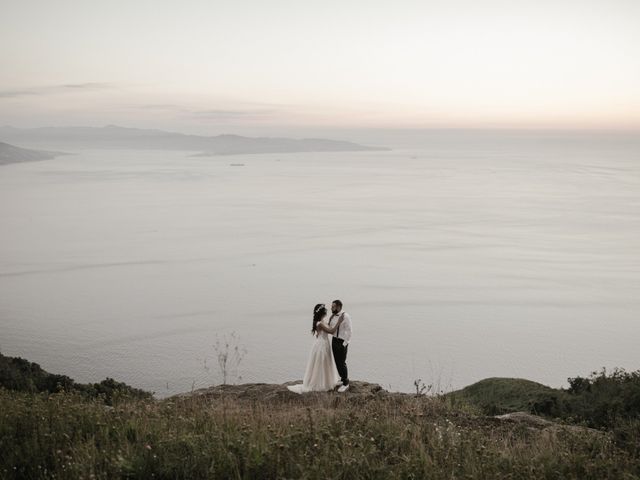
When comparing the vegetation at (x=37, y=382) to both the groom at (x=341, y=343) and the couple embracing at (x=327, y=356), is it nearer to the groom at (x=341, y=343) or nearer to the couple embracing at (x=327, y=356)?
the couple embracing at (x=327, y=356)

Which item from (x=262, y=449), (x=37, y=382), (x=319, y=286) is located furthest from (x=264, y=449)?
(x=319, y=286)

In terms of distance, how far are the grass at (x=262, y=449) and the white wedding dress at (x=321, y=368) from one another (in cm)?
630

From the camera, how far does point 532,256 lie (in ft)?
223

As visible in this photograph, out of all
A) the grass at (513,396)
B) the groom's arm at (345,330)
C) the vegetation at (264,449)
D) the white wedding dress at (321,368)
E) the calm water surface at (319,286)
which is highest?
the vegetation at (264,449)

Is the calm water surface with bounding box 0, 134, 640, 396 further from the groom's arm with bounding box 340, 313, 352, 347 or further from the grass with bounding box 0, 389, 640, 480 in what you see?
the grass with bounding box 0, 389, 640, 480

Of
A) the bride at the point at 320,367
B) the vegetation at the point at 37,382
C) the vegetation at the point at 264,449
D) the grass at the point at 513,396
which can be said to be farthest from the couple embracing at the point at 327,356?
the vegetation at the point at 264,449

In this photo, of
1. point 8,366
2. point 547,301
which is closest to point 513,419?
point 8,366

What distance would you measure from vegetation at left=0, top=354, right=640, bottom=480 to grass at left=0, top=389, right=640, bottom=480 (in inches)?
0.4

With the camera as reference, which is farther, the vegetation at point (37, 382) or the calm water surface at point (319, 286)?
the calm water surface at point (319, 286)

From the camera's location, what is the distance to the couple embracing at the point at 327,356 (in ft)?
45.0

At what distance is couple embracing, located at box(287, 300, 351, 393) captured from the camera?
540 inches

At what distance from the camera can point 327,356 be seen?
14.0 m

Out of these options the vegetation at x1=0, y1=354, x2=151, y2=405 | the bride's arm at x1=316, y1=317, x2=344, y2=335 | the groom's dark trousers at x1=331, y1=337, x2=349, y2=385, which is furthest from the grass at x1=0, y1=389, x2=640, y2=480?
the vegetation at x1=0, y1=354, x2=151, y2=405

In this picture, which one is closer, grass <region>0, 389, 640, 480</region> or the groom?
grass <region>0, 389, 640, 480</region>
